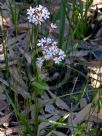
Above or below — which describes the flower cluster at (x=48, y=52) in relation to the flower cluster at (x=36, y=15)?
below

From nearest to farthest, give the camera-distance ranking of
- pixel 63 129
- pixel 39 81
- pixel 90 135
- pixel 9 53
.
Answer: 1. pixel 39 81
2. pixel 90 135
3. pixel 63 129
4. pixel 9 53

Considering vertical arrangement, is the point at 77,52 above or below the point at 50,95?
above

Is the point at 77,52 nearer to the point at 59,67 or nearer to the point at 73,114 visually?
the point at 59,67

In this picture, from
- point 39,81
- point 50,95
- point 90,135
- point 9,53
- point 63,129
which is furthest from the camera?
point 9,53

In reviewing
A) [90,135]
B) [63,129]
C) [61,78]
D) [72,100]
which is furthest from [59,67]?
[90,135]

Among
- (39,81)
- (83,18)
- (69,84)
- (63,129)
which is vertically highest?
(83,18)

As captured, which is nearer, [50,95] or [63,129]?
[63,129]

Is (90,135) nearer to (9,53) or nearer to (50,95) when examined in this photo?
(50,95)

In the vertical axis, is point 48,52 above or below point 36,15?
below

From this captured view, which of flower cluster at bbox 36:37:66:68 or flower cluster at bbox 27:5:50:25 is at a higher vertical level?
flower cluster at bbox 27:5:50:25

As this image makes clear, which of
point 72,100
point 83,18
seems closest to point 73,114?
point 72,100
